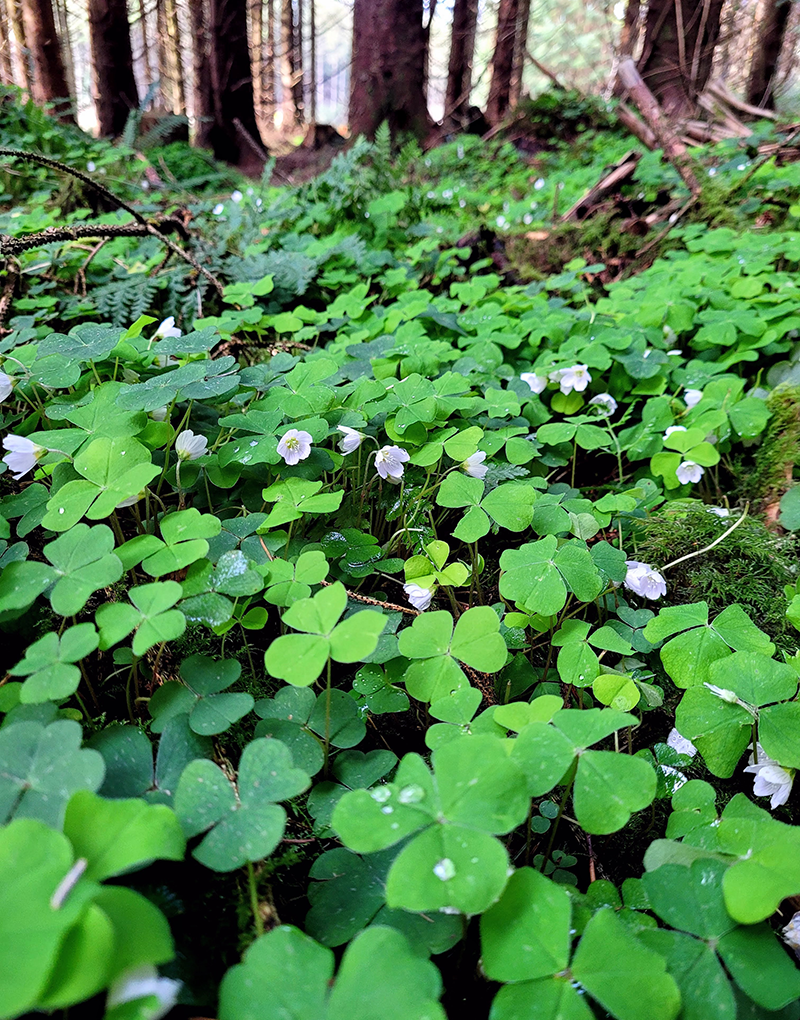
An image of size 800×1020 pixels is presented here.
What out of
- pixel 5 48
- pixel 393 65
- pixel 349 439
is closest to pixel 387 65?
pixel 393 65

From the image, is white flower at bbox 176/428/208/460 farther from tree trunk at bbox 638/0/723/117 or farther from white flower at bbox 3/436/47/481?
tree trunk at bbox 638/0/723/117

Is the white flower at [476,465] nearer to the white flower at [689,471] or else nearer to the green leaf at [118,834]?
the white flower at [689,471]

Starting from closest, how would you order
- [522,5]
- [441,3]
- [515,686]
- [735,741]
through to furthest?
[735,741] → [515,686] → [441,3] → [522,5]

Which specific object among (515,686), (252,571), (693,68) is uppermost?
(693,68)

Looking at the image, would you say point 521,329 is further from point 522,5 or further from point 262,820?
point 522,5

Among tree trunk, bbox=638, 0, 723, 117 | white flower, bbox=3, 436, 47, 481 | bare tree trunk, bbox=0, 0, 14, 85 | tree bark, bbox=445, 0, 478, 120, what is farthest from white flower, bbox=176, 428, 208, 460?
tree bark, bbox=445, 0, 478, 120

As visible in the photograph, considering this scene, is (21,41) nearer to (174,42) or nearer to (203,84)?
(203,84)

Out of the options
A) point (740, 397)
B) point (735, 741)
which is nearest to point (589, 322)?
point (740, 397)
